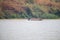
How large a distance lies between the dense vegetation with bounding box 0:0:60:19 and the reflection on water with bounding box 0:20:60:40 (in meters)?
0.11

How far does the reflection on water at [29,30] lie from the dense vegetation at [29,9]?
105mm

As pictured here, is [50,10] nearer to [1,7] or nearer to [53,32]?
[53,32]

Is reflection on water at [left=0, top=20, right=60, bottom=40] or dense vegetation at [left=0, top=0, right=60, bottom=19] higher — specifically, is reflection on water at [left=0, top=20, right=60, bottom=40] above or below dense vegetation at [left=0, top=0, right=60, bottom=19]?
below

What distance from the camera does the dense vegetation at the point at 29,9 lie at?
197 centimetres

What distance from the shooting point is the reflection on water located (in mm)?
1998

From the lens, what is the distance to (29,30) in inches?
79.0

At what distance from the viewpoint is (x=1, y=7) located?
1.98 meters

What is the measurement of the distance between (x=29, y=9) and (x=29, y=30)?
0.36 meters

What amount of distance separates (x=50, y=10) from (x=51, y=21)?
19cm

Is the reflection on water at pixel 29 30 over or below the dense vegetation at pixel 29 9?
below

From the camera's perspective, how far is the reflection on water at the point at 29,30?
1998mm

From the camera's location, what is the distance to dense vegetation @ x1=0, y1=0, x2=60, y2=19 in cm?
197

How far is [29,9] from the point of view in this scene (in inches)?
77.7

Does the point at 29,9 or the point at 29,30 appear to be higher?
the point at 29,9
